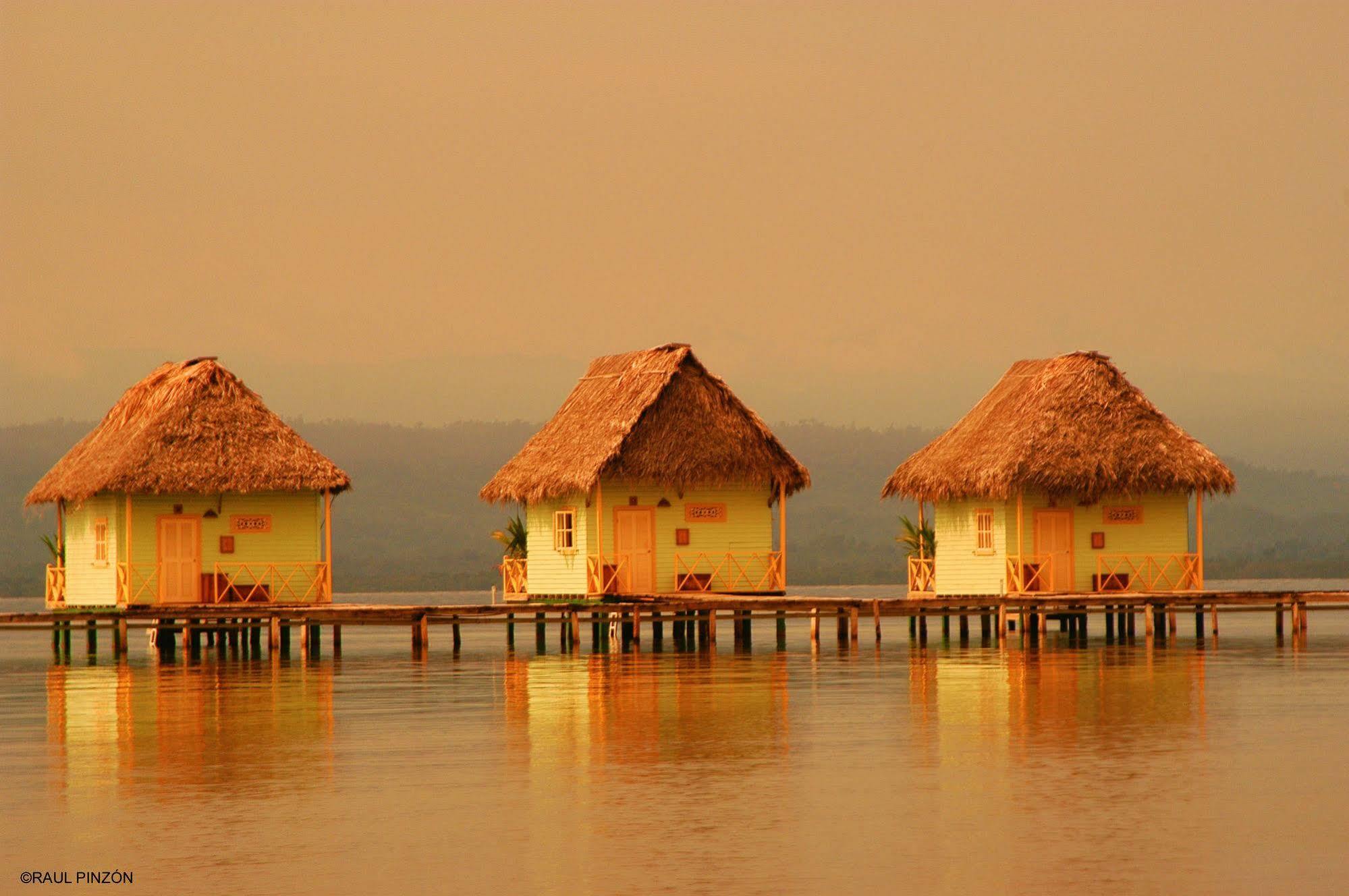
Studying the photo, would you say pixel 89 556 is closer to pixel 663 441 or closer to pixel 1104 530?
pixel 663 441

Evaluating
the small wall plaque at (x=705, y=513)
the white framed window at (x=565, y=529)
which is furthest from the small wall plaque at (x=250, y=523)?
the small wall plaque at (x=705, y=513)

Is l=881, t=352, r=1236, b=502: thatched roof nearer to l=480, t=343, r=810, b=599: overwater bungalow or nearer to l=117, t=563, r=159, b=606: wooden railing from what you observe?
l=480, t=343, r=810, b=599: overwater bungalow

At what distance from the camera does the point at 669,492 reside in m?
42.3

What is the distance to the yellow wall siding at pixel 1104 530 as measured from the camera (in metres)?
42.7

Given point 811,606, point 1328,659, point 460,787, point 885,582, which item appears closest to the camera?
point 460,787

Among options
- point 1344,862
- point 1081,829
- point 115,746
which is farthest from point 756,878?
point 115,746

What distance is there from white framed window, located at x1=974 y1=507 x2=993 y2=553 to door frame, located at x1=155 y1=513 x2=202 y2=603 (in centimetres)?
1579

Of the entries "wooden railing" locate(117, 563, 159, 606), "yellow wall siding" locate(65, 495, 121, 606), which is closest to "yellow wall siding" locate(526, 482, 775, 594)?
"wooden railing" locate(117, 563, 159, 606)

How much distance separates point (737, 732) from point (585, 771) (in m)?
→ 3.84

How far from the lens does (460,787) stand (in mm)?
19781

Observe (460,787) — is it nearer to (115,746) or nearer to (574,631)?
(115,746)

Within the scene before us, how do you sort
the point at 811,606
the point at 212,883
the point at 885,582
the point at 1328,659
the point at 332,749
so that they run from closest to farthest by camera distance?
the point at 212,883
the point at 332,749
the point at 1328,659
the point at 811,606
the point at 885,582

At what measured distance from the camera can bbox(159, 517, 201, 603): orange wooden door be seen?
133 feet

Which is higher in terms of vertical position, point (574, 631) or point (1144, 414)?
point (1144, 414)
